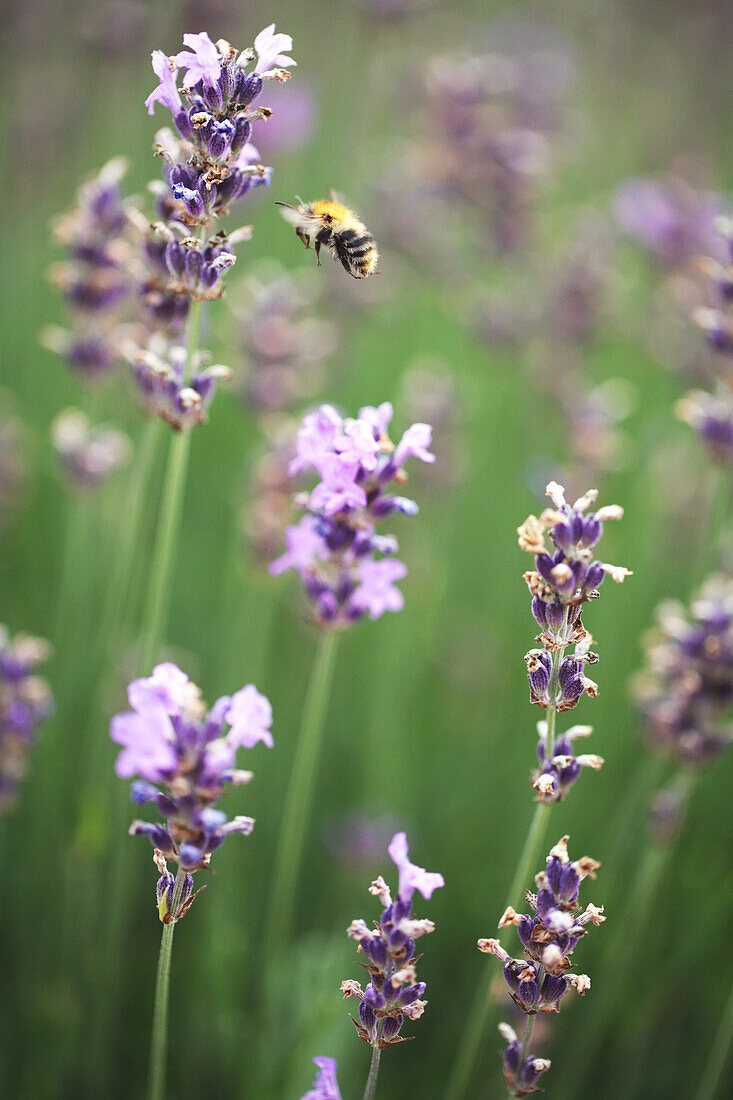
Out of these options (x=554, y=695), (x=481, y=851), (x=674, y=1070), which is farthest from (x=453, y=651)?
(x=554, y=695)

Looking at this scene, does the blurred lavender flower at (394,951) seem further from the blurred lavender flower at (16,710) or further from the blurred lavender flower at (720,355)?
the blurred lavender flower at (720,355)

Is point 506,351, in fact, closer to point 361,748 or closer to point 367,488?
point 361,748

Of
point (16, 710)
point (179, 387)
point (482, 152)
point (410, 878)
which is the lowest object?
point (410, 878)

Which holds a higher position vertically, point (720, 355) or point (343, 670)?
point (720, 355)

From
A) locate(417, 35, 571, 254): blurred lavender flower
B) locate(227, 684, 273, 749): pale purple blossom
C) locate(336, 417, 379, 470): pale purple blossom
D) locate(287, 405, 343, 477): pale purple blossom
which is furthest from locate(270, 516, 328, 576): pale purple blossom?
locate(417, 35, 571, 254): blurred lavender flower

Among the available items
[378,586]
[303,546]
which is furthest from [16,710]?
[378,586]

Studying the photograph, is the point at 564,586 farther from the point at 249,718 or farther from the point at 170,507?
the point at 170,507
